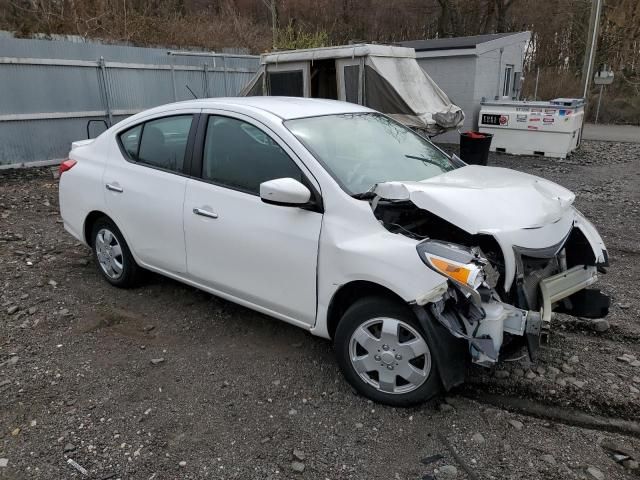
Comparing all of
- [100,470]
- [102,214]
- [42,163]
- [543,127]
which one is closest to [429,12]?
[543,127]

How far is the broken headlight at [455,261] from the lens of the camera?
2582mm

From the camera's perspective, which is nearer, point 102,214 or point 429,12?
point 102,214

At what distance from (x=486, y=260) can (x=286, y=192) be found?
1.17m

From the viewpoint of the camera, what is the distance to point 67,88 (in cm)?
1002

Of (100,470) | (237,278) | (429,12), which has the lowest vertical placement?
(100,470)

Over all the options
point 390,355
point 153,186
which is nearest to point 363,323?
point 390,355

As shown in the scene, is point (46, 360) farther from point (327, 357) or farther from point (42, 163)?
point (42, 163)

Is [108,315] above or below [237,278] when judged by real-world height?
below

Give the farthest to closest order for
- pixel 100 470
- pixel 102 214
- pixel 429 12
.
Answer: pixel 429 12, pixel 102 214, pixel 100 470

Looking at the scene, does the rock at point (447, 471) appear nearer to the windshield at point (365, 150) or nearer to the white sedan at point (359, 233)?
the white sedan at point (359, 233)

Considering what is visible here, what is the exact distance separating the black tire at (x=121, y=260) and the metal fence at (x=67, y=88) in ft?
19.5

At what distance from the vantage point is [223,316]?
4176mm

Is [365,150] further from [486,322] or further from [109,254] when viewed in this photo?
[109,254]

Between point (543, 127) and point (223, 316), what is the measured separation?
1042cm
